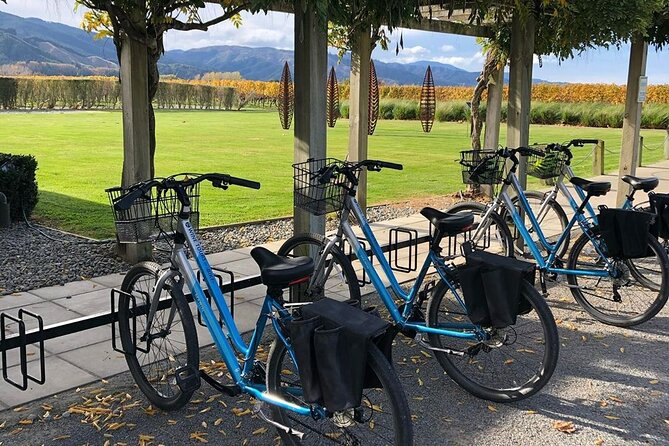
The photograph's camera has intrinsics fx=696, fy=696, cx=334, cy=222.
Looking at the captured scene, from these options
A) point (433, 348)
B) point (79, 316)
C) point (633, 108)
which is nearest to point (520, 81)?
point (633, 108)

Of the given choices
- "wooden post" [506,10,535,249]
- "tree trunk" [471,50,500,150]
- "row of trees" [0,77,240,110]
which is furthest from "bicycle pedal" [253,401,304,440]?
"row of trees" [0,77,240,110]

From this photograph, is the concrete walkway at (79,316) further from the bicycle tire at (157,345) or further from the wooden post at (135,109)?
the wooden post at (135,109)

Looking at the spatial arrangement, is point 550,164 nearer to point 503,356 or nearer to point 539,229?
point 539,229

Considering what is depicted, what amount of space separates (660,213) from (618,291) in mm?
→ 690

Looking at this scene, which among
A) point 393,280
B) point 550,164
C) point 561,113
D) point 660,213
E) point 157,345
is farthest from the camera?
point 561,113

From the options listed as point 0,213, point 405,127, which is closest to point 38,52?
point 405,127

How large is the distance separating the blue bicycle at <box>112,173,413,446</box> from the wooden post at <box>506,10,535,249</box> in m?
4.06

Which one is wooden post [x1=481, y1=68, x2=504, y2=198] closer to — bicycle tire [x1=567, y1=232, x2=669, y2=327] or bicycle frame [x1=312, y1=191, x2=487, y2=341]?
bicycle tire [x1=567, y1=232, x2=669, y2=327]

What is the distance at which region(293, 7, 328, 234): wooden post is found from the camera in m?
4.33

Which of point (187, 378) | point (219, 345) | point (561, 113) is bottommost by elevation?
point (187, 378)

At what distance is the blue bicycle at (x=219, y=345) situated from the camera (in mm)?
2629

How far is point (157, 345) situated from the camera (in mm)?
3582

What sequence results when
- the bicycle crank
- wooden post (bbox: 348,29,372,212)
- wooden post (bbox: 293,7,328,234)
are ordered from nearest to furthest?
the bicycle crank, wooden post (bbox: 293,7,328,234), wooden post (bbox: 348,29,372,212)

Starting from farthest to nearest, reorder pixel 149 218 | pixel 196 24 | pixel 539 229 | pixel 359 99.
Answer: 1. pixel 359 99
2. pixel 196 24
3. pixel 539 229
4. pixel 149 218
